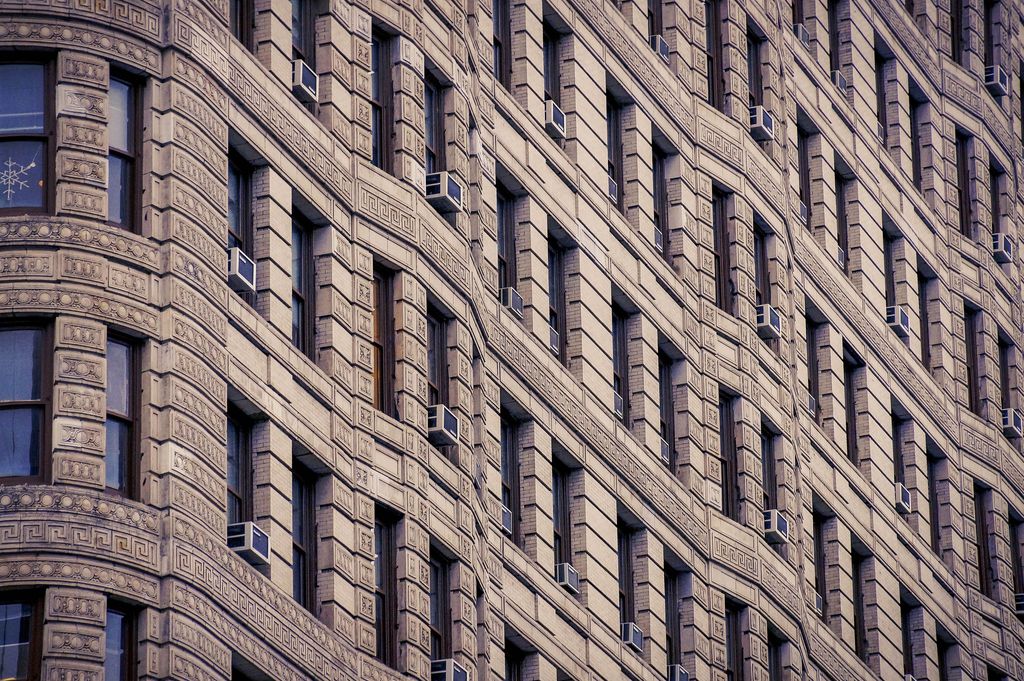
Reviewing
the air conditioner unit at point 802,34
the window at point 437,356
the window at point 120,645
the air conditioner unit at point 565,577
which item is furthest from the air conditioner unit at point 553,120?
the window at point 120,645

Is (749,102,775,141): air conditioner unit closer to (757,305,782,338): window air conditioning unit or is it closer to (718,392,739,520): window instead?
(757,305,782,338): window air conditioning unit

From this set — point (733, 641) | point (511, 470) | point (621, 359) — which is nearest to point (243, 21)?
point (511, 470)

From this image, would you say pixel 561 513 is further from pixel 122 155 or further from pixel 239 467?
pixel 122 155

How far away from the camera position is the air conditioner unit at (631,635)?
63469 mm

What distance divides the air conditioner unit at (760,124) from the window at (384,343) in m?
19.0

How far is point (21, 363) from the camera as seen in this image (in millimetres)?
48312

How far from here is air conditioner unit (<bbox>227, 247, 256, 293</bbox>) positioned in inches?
2021

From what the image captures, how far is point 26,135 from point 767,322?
2519 centimetres

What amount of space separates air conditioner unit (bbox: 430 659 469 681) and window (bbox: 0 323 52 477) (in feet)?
31.3

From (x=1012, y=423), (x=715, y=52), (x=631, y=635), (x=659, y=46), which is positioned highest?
(x=715, y=52)

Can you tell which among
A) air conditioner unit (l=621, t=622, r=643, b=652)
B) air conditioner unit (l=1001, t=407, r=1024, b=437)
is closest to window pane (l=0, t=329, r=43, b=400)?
air conditioner unit (l=621, t=622, r=643, b=652)

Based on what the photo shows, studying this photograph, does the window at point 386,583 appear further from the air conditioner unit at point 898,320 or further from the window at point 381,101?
the air conditioner unit at point 898,320

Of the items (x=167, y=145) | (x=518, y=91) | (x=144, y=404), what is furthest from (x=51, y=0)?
(x=518, y=91)

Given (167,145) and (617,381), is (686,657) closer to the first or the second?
(617,381)
